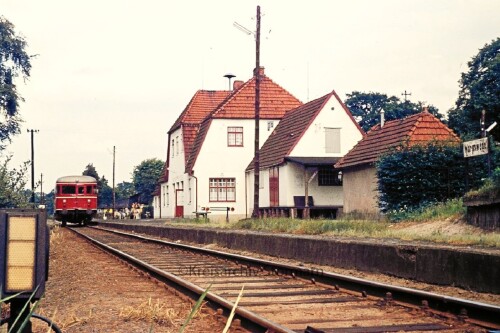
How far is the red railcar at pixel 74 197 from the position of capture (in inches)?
1694

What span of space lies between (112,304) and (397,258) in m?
4.37

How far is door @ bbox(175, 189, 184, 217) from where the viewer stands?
51047 millimetres

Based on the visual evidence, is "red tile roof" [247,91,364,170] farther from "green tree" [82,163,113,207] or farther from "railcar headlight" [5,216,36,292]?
"green tree" [82,163,113,207]

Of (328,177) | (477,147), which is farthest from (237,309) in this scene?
(328,177)

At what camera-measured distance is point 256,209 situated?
28234mm

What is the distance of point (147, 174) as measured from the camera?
5192 inches

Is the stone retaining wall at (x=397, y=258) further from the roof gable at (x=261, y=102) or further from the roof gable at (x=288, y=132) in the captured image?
the roof gable at (x=261, y=102)

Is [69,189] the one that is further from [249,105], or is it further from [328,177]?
[328,177]

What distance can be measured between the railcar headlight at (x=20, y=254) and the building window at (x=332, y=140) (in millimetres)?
37457

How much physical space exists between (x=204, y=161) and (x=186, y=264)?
32999 mm

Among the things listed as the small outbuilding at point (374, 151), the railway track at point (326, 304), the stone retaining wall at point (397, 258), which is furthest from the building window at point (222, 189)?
the railway track at point (326, 304)

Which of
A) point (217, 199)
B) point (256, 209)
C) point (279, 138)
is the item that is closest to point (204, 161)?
point (217, 199)

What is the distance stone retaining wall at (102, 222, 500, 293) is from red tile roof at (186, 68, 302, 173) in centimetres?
2985

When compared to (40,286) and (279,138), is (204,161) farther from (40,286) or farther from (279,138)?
(40,286)
